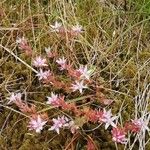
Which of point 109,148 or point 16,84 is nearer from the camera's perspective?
point 109,148

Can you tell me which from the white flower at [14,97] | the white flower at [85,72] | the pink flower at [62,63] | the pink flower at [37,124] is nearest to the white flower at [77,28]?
the pink flower at [62,63]

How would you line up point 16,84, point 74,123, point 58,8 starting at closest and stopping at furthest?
point 74,123 < point 16,84 < point 58,8

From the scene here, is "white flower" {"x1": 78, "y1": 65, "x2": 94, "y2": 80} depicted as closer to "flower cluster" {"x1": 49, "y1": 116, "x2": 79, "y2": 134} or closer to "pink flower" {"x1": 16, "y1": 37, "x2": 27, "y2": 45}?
"flower cluster" {"x1": 49, "y1": 116, "x2": 79, "y2": 134}

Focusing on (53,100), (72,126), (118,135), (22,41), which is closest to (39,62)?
(22,41)

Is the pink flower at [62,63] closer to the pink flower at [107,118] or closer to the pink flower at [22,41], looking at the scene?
the pink flower at [22,41]

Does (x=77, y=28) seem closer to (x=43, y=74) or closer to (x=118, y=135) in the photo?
(x=43, y=74)

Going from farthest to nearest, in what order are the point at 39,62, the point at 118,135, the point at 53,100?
the point at 39,62, the point at 53,100, the point at 118,135

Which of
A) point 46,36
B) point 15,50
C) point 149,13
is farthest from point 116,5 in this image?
point 15,50

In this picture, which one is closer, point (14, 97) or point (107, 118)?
point (107, 118)

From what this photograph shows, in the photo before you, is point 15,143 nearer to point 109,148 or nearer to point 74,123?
point 74,123

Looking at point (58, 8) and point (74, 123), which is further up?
point (58, 8)
